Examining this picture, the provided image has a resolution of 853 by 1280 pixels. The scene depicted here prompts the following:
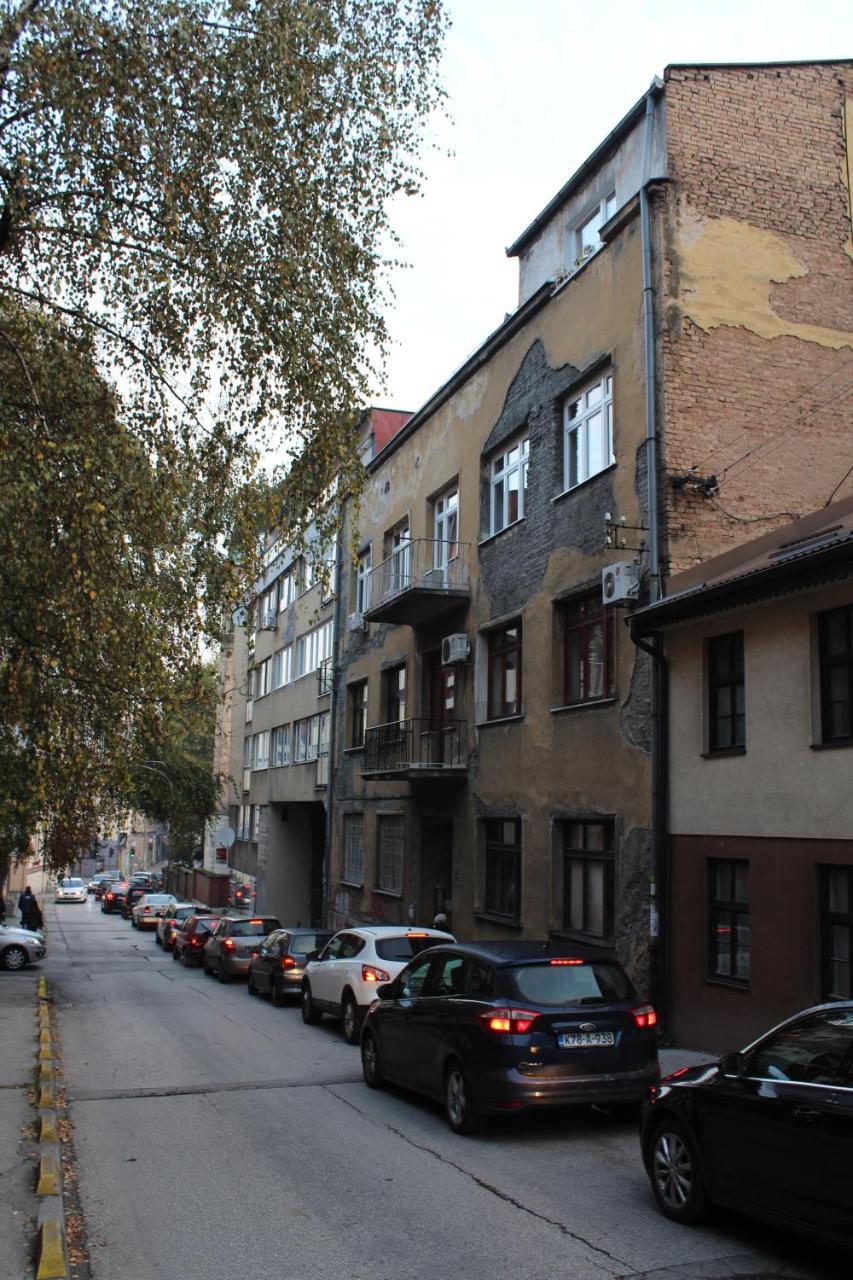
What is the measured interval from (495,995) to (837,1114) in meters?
3.92

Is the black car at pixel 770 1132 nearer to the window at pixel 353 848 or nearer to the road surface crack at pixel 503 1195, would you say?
the road surface crack at pixel 503 1195

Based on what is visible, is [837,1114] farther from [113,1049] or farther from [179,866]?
[179,866]

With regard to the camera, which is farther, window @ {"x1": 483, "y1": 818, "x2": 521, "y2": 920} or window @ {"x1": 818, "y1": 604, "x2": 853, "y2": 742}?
A: window @ {"x1": 483, "y1": 818, "x2": 521, "y2": 920}

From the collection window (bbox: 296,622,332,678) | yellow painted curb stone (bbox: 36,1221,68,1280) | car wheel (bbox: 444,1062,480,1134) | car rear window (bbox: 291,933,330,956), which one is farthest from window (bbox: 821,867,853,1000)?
window (bbox: 296,622,332,678)

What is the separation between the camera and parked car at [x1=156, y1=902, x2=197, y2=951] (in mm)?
34375

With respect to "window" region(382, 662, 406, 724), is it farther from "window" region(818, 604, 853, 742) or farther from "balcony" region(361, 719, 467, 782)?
"window" region(818, 604, 853, 742)

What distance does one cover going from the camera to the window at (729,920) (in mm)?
12898

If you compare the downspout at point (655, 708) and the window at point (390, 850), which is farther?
the window at point (390, 850)

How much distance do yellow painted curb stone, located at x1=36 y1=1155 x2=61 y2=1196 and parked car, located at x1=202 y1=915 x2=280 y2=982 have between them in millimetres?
15991

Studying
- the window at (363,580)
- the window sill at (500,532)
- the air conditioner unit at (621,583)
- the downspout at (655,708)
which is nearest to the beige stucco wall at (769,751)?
the downspout at (655,708)

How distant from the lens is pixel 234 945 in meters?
24.4

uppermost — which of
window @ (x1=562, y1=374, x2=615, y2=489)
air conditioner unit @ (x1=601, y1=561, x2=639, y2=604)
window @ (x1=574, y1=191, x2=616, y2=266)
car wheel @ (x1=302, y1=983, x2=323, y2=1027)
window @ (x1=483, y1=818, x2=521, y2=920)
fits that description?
window @ (x1=574, y1=191, x2=616, y2=266)

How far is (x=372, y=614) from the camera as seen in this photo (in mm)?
24078

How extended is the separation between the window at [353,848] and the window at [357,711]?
2.01 meters
